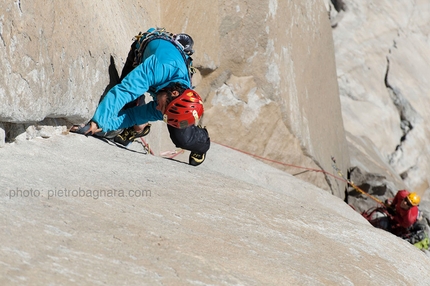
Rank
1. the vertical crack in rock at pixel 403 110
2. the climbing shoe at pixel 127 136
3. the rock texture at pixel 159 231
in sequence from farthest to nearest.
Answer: the vertical crack in rock at pixel 403 110, the climbing shoe at pixel 127 136, the rock texture at pixel 159 231

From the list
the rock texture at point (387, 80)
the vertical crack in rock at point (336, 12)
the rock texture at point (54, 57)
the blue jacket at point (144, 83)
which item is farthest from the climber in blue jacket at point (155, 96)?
the vertical crack in rock at point (336, 12)

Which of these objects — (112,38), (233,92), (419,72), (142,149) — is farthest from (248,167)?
(419,72)

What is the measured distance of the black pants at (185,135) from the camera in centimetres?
506

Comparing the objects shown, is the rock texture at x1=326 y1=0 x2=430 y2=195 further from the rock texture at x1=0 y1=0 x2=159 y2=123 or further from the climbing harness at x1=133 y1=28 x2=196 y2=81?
the rock texture at x1=0 y1=0 x2=159 y2=123

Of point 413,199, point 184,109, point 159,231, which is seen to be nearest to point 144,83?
point 184,109

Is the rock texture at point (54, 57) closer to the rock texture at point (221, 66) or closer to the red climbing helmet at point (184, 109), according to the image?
the rock texture at point (221, 66)

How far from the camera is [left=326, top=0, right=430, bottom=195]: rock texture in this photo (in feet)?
46.2

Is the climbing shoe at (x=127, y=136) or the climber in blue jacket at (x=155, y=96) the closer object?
the climber in blue jacket at (x=155, y=96)

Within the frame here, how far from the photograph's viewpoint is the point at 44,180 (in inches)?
128

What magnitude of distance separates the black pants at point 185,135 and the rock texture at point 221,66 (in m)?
0.11

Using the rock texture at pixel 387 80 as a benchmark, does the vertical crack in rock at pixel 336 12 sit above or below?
above

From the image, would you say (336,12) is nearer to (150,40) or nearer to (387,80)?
(387,80)

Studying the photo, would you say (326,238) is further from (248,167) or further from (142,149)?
(248,167)

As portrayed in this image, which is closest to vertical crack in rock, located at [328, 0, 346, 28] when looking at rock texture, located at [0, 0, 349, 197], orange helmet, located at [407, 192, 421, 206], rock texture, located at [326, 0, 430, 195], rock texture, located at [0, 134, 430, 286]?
rock texture, located at [326, 0, 430, 195]
